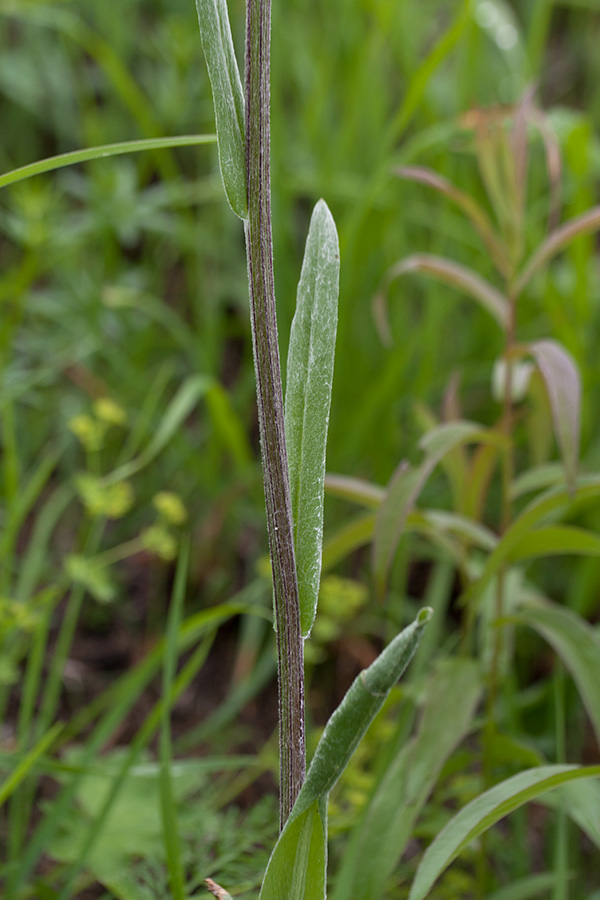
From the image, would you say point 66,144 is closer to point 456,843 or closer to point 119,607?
point 119,607

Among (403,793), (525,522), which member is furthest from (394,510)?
(403,793)

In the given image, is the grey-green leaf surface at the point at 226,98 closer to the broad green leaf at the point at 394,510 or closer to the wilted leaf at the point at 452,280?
the broad green leaf at the point at 394,510

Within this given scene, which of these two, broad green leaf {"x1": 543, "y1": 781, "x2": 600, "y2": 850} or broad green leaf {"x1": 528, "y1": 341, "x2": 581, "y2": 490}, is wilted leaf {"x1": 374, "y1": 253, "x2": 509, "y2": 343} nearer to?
broad green leaf {"x1": 528, "y1": 341, "x2": 581, "y2": 490}

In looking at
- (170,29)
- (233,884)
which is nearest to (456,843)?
(233,884)

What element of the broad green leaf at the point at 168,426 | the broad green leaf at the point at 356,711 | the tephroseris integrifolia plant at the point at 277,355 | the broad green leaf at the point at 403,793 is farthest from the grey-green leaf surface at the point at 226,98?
the broad green leaf at the point at 168,426

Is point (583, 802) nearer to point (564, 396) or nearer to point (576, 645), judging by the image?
point (576, 645)

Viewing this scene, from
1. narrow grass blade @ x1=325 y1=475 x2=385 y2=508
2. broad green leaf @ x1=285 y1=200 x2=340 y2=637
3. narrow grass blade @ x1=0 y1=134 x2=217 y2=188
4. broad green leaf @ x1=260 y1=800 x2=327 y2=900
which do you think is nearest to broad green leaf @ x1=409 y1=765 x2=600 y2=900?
broad green leaf @ x1=260 y1=800 x2=327 y2=900
